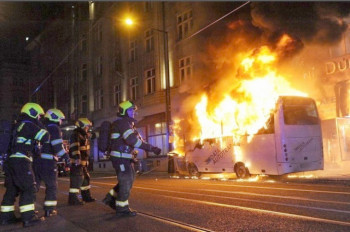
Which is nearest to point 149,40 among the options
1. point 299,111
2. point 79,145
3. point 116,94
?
point 116,94

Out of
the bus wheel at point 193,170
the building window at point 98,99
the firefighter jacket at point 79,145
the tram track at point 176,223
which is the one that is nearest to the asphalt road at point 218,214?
the tram track at point 176,223

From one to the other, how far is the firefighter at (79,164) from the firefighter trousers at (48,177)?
120cm

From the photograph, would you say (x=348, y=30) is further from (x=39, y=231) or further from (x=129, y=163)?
(x=39, y=231)

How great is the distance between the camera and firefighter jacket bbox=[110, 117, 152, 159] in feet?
21.4

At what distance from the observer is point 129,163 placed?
6.64 meters

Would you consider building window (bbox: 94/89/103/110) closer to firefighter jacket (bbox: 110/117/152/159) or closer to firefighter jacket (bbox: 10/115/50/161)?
firefighter jacket (bbox: 110/117/152/159)

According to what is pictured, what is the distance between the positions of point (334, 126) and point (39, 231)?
48.2 ft

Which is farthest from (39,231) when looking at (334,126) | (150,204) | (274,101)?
(334,126)

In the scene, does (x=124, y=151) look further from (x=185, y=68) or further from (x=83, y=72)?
(x=83, y=72)

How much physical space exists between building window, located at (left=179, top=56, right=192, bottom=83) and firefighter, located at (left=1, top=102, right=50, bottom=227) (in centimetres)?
1847

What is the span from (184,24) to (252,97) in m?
12.1

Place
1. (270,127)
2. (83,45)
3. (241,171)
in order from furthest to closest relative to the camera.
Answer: (83,45), (241,171), (270,127)

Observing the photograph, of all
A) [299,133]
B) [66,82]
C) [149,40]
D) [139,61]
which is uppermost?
[66,82]

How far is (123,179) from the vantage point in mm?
6484
